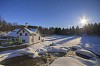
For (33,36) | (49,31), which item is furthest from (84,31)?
(33,36)

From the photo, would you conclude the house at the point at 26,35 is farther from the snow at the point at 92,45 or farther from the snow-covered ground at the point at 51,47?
the snow at the point at 92,45

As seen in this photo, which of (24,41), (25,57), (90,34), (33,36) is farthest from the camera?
(90,34)

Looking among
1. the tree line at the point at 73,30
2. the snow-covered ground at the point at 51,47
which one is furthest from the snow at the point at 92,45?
the tree line at the point at 73,30

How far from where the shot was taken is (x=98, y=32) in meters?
88.6

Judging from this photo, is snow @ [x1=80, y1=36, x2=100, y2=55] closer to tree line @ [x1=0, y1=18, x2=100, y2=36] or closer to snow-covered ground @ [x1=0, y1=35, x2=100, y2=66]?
snow-covered ground @ [x1=0, y1=35, x2=100, y2=66]

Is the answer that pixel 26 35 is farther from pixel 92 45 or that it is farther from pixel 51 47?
pixel 92 45

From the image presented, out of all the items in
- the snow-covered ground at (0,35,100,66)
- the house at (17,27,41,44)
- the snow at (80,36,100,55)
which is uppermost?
the house at (17,27,41,44)

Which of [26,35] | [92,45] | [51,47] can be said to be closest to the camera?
[51,47]

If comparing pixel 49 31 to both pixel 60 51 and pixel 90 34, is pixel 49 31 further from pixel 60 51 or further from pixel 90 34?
pixel 60 51

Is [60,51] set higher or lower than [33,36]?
lower

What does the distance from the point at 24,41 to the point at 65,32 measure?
71.3 m

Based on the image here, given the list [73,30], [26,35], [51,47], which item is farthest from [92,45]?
[73,30]

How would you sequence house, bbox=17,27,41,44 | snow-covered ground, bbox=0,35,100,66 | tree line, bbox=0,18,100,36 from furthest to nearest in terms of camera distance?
tree line, bbox=0,18,100,36 < house, bbox=17,27,41,44 < snow-covered ground, bbox=0,35,100,66

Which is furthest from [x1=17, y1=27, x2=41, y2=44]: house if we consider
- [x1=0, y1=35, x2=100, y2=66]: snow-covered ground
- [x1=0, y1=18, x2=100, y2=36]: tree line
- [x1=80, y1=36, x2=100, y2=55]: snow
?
[x1=0, y1=18, x2=100, y2=36]: tree line
